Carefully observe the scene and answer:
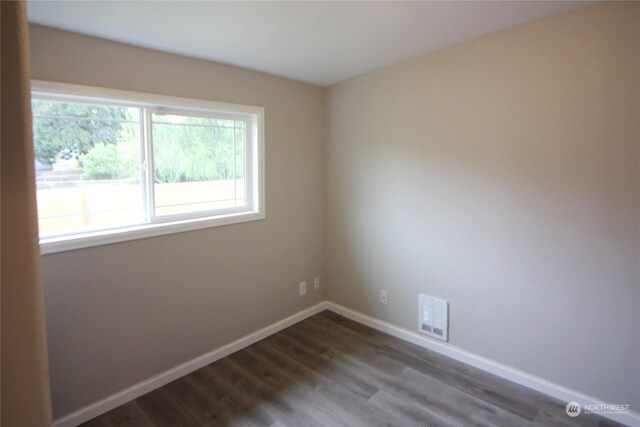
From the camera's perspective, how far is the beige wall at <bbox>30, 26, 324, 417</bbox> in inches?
78.0

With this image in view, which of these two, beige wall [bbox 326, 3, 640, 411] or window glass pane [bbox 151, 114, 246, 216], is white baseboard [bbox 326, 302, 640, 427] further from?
window glass pane [bbox 151, 114, 246, 216]

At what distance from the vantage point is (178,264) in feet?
8.03

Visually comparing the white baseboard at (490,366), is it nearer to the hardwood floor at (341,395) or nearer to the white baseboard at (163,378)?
the hardwood floor at (341,395)

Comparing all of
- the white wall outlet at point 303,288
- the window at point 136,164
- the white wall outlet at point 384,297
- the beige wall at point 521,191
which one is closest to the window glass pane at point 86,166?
the window at point 136,164

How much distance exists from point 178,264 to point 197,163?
2.49ft

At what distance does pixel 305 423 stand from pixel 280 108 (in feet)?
7.66

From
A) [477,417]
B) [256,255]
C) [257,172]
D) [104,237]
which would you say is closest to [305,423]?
[477,417]

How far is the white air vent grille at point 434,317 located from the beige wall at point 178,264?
3.68 ft

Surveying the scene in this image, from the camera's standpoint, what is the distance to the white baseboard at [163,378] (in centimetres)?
205

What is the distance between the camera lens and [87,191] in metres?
2.15

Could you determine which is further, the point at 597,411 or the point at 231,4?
the point at 597,411

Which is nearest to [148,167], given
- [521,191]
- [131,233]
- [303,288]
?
[131,233]

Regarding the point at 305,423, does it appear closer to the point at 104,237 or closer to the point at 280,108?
the point at 104,237

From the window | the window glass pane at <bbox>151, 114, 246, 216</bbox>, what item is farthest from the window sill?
the window glass pane at <bbox>151, 114, 246, 216</bbox>
